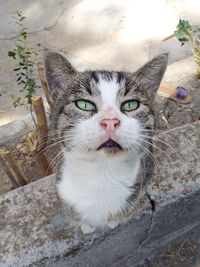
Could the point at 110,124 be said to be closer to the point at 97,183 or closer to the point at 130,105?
the point at 130,105

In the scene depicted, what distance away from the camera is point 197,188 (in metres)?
1.80

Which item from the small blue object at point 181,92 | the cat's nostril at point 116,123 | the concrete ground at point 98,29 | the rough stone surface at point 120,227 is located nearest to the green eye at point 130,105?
the cat's nostril at point 116,123

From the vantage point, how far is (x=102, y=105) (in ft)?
4.24

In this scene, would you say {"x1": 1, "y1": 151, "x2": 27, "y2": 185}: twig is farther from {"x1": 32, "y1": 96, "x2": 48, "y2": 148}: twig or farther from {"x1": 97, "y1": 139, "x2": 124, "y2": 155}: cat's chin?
{"x1": 97, "y1": 139, "x2": 124, "y2": 155}: cat's chin

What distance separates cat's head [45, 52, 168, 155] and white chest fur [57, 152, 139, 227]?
64 mm

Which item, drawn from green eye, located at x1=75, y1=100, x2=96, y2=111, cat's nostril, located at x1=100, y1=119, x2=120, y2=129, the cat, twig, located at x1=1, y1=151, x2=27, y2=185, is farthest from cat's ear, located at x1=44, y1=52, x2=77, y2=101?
twig, located at x1=1, y1=151, x2=27, y2=185

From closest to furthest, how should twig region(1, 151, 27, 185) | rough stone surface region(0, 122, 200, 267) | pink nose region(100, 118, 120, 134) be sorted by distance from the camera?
pink nose region(100, 118, 120, 134) < rough stone surface region(0, 122, 200, 267) < twig region(1, 151, 27, 185)

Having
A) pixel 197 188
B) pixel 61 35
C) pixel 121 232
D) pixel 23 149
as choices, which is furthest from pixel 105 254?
pixel 61 35

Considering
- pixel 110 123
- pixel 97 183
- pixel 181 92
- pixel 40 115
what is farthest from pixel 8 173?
pixel 181 92

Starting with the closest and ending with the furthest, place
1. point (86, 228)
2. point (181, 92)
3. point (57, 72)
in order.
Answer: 1. point (57, 72)
2. point (86, 228)
3. point (181, 92)

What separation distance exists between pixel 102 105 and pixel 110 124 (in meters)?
0.11

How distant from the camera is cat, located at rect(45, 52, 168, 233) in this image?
4.09 feet

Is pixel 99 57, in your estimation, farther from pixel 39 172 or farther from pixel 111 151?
pixel 111 151

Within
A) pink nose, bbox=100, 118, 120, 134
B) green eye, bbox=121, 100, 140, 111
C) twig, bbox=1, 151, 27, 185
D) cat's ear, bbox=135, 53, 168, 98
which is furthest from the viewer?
twig, bbox=1, 151, 27, 185
